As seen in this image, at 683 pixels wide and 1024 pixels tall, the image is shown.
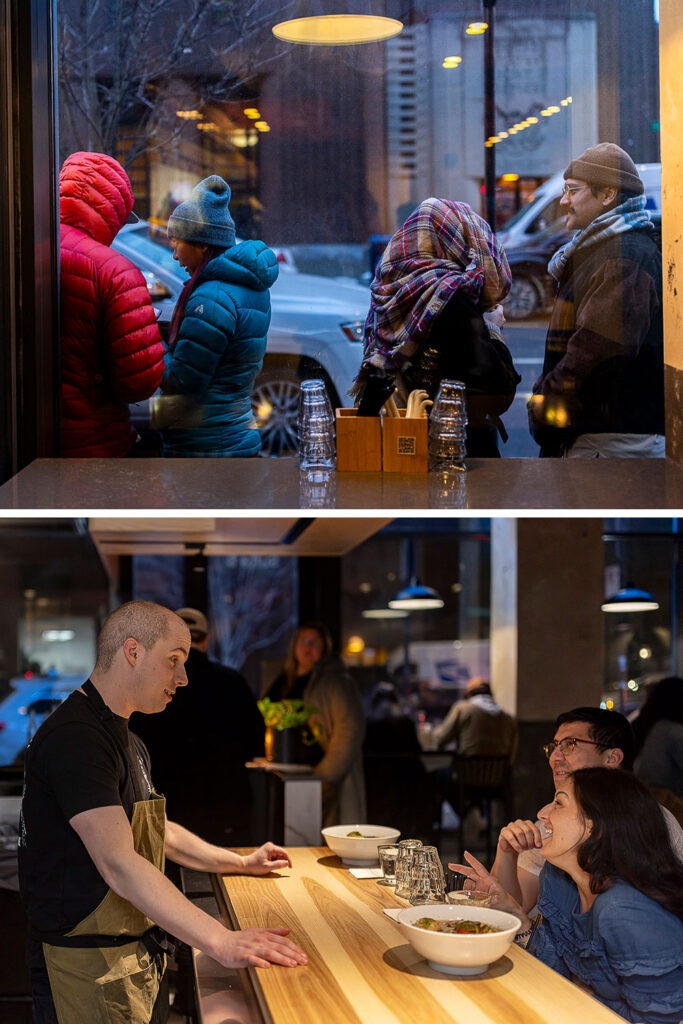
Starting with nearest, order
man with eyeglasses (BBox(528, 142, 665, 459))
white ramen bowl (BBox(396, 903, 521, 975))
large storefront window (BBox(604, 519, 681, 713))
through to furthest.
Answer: white ramen bowl (BBox(396, 903, 521, 975)), man with eyeglasses (BBox(528, 142, 665, 459)), large storefront window (BBox(604, 519, 681, 713))

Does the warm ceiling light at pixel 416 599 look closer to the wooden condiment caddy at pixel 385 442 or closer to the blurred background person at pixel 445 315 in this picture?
the blurred background person at pixel 445 315

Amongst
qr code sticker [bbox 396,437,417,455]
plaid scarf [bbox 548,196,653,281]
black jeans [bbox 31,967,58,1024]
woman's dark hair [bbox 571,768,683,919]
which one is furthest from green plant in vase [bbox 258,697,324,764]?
woman's dark hair [bbox 571,768,683,919]

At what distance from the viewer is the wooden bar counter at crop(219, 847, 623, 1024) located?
2066 millimetres

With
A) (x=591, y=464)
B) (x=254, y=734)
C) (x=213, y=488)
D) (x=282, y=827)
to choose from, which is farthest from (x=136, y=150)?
(x=282, y=827)

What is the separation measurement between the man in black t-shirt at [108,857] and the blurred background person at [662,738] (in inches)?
107

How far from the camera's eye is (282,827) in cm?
599

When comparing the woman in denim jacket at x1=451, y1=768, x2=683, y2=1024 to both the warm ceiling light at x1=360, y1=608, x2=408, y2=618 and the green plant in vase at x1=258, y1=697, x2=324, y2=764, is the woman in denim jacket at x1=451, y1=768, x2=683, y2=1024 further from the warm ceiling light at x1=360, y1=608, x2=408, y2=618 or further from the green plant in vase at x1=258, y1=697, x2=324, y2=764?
the warm ceiling light at x1=360, y1=608, x2=408, y2=618

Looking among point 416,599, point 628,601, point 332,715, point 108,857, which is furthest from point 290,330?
point 416,599

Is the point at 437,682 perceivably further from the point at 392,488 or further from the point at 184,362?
the point at 392,488

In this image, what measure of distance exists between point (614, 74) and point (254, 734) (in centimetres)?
354

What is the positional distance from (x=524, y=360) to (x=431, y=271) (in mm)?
480

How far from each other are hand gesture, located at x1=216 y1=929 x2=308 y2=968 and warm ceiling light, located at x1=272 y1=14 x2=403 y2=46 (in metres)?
3.20

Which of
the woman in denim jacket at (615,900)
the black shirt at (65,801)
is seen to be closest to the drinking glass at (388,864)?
the woman in denim jacket at (615,900)

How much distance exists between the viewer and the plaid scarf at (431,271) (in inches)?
165
